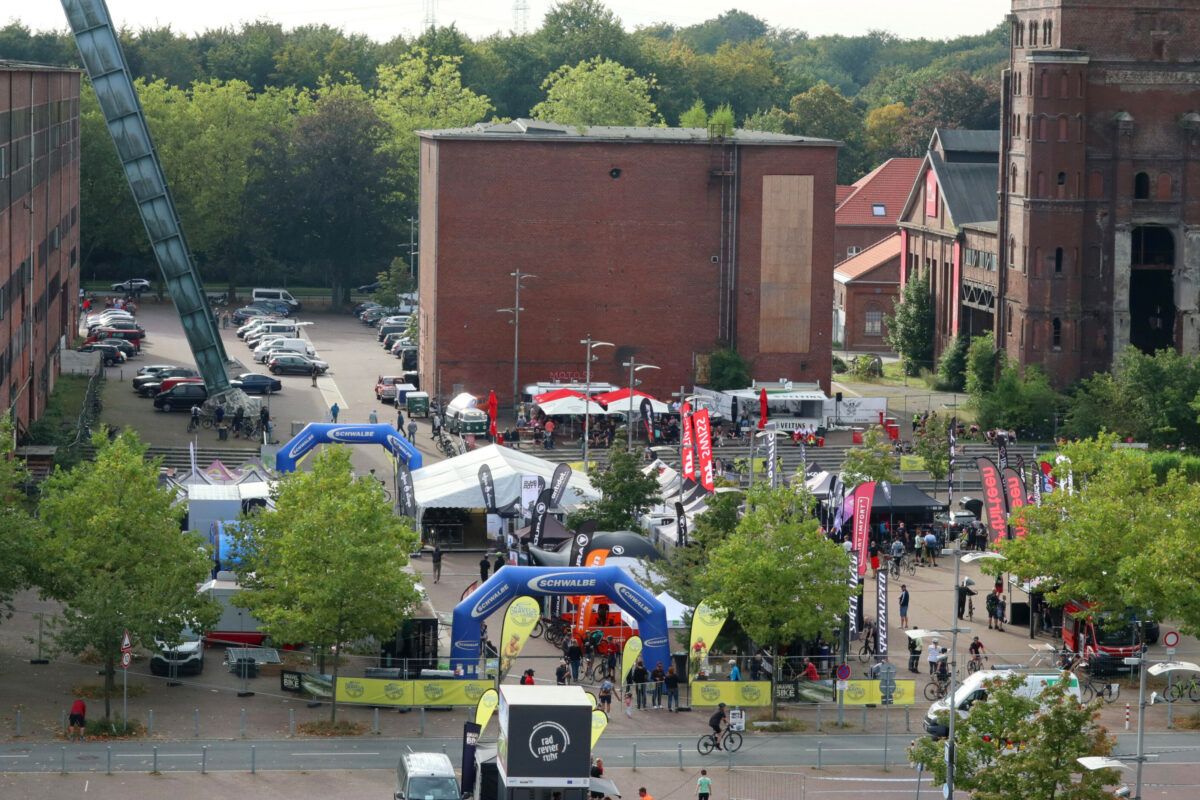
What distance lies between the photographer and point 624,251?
86.9m

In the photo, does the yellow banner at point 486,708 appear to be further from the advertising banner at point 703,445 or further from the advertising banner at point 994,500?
the advertising banner at point 703,445

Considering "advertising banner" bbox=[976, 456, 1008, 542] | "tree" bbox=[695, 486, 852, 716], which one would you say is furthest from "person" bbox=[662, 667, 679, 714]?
"advertising banner" bbox=[976, 456, 1008, 542]

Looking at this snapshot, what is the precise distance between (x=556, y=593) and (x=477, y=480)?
15.8 meters

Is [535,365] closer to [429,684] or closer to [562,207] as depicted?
[562,207]

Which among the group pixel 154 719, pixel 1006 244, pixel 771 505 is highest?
pixel 1006 244

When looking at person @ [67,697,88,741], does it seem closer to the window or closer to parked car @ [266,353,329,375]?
parked car @ [266,353,329,375]

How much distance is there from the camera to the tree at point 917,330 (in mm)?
101500

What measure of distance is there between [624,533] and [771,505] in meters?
8.02

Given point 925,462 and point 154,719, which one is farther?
point 925,462

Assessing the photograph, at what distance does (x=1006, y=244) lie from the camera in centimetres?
8888

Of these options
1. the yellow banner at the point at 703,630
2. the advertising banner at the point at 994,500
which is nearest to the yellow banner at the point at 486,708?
the yellow banner at the point at 703,630

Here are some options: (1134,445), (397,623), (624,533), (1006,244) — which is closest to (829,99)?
(1006,244)

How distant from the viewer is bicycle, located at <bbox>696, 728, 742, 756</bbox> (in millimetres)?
42688

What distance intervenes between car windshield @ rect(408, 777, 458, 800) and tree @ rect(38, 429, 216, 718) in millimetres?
9916
